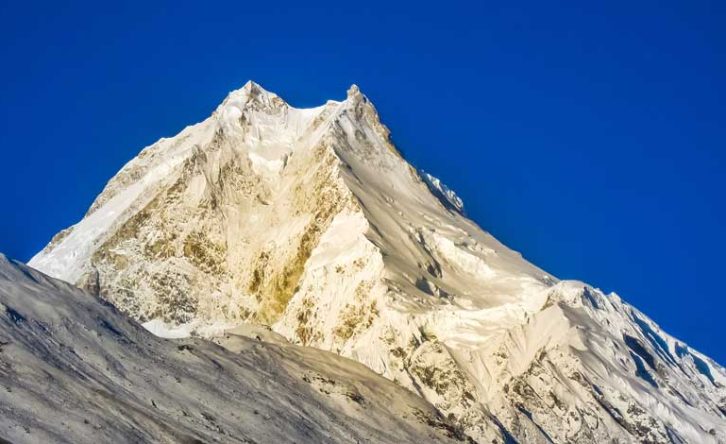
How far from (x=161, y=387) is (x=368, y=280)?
84.2 ft

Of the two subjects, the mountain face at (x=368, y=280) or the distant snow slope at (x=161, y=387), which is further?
the mountain face at (x=368, y=280)

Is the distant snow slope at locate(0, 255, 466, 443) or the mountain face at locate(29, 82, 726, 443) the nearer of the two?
the distant snow slope at locate(0, 255, 466, 443)

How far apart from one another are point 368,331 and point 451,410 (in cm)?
959

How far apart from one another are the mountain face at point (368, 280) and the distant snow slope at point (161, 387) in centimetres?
459

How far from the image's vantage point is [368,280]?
9919 cm

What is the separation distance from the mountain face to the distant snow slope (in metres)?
4.59

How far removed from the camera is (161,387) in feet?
250

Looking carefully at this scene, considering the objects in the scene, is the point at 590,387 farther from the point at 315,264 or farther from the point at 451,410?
the point at 315,264

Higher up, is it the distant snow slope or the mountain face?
the mountain face

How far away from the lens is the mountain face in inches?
3526

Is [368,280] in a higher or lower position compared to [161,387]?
higher

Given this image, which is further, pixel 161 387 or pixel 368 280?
pixel 368 280

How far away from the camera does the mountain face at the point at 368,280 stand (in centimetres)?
8956

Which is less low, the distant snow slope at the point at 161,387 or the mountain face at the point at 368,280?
the mountain face at the point at 368,280
